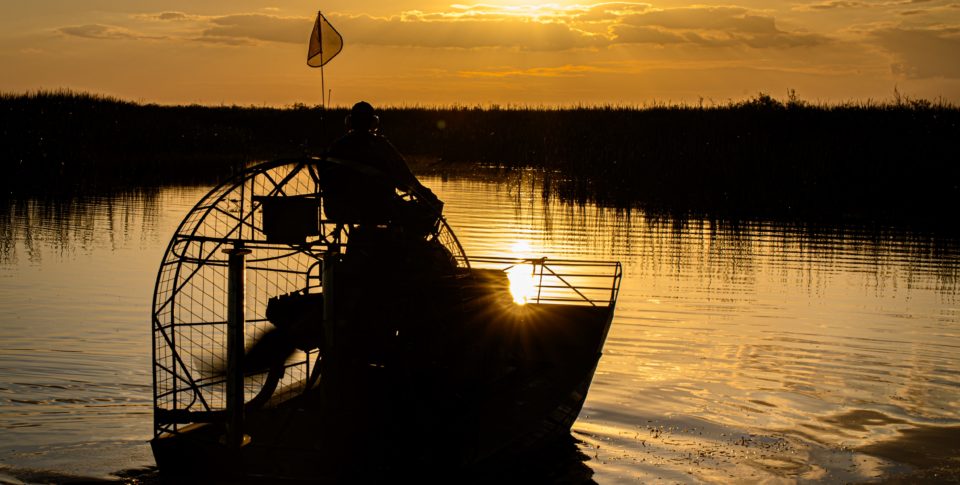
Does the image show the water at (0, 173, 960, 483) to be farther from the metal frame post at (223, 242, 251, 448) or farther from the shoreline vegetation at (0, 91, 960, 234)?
the shoreline vegetation at (0, 91, 960, 234)

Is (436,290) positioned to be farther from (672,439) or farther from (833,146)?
(833,146)

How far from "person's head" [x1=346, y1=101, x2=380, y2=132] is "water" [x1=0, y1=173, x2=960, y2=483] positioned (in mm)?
3350

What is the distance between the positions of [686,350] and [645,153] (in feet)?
88.4

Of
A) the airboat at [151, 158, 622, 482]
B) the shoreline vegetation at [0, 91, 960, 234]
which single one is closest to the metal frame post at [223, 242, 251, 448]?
the airboat at [151, 158, 622, 482]

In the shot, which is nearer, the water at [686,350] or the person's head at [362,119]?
the person's head at [362,119]

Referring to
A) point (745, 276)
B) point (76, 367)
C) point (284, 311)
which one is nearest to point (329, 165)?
point (284, 311)

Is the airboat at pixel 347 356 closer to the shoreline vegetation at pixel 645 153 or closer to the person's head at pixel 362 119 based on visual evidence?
the person's head at pixel 362 119

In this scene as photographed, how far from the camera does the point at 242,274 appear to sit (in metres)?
8.31

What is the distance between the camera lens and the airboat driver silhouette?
30.9ft

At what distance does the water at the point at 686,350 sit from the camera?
1089 cm

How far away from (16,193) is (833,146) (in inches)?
1023

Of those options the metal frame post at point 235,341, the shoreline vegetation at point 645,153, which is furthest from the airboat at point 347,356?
the shoreline vegetation at point 645,153

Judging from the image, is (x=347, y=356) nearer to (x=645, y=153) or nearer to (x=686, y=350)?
(x=686, y=350)

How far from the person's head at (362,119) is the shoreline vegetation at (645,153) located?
13.6 meters
